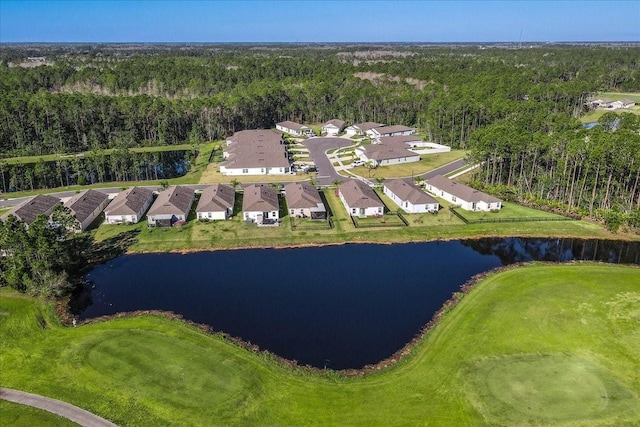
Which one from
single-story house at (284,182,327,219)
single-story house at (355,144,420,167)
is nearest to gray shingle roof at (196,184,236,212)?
single-story house at (284,182,327,219)

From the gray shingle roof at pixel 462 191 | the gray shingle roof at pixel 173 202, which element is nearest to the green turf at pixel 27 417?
the gray shingle roof at pixel 173 202

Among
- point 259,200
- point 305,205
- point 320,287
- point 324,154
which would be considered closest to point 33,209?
point 259,200

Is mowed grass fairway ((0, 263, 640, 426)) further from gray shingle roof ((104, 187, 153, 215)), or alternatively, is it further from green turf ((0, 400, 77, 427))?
gray shingle roof ((104, 187, 153, 215))

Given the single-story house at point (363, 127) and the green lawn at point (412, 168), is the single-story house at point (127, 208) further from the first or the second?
the single-story house at point (363, 127)

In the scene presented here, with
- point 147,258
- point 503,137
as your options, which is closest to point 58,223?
point 147,258

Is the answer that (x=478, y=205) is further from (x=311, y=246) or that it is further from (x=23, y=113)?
(x=23, y=113)
